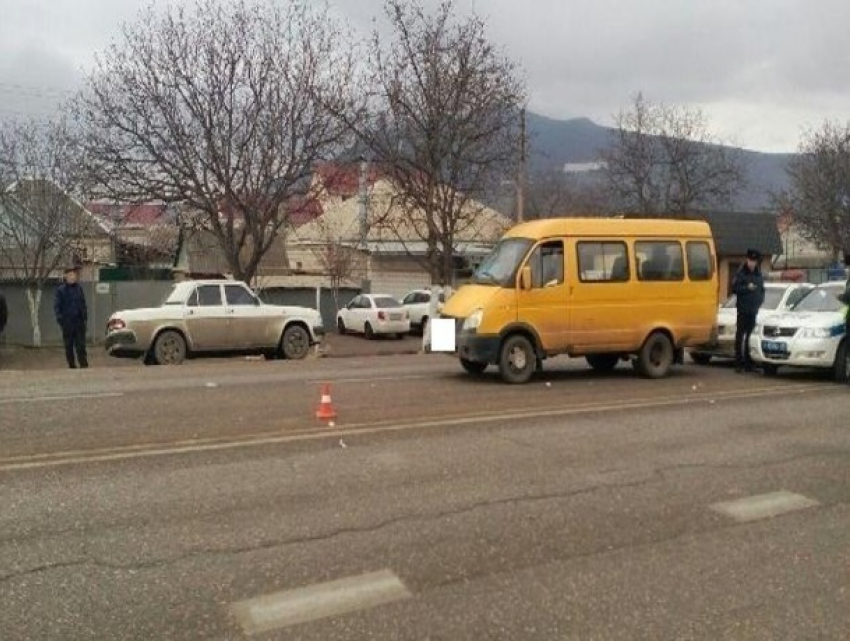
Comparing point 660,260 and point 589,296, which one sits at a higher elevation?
point 660,260

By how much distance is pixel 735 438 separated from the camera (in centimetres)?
Result: 834

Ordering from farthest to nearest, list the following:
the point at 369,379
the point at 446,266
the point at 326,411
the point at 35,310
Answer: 1. the point at 35,310
2. the point at 446,266
3. the point at 369,379
4. the point at 326,411

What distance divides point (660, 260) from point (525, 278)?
256cm

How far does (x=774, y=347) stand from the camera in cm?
1329

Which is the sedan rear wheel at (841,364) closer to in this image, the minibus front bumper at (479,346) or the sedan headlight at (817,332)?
the sedan headlight at (817,332)

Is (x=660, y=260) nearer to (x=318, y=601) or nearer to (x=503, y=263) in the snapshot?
(x=503, y=263)

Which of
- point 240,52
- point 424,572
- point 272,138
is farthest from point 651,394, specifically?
point 240,52

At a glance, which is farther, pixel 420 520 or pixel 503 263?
pixel 503 263

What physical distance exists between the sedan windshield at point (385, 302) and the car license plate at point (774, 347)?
52.9 ft

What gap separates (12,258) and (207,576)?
30490 millimetres

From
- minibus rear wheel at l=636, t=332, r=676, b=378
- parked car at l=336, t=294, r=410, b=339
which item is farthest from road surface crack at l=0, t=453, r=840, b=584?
parked car at l=336, t=294, r=410, b=339

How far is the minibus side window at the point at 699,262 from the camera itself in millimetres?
13289

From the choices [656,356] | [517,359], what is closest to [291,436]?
[517,359]

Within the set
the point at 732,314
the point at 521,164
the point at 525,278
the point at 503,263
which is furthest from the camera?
the point at 521,164
